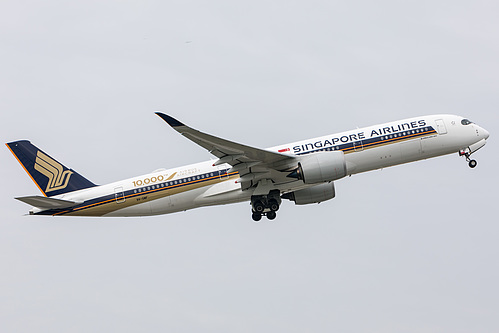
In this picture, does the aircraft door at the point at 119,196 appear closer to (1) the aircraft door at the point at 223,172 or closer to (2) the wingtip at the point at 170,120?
(1) the aircraft door at the point at 223,172

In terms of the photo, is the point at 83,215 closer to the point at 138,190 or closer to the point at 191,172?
the point at 138,190

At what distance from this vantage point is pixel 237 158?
138 feet

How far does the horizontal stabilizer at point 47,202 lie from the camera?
141ft

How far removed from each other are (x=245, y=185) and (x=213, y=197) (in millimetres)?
2145

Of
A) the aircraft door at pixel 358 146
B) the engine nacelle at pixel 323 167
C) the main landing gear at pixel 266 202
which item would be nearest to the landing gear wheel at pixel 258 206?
the main landing gear at pixel 266 202

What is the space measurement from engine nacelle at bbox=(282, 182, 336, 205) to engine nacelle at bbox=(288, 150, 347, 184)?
5149 mm

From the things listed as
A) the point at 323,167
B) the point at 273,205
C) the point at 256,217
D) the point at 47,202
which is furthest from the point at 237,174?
the point at 47,202

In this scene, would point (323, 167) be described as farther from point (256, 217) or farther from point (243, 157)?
point (256, 217)

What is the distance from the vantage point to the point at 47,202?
145 feet

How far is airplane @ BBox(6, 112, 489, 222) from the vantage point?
43.6m

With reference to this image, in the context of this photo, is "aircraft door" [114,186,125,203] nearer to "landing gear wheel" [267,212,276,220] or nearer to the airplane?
the airplane

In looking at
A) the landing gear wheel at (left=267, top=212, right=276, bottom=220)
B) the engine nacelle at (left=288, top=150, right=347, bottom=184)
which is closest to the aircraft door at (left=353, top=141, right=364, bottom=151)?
the engine nacelle at (left=288, top=150, right=347, bottom=184)

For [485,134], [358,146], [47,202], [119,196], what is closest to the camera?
[358,146]

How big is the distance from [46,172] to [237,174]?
42.7 feet
